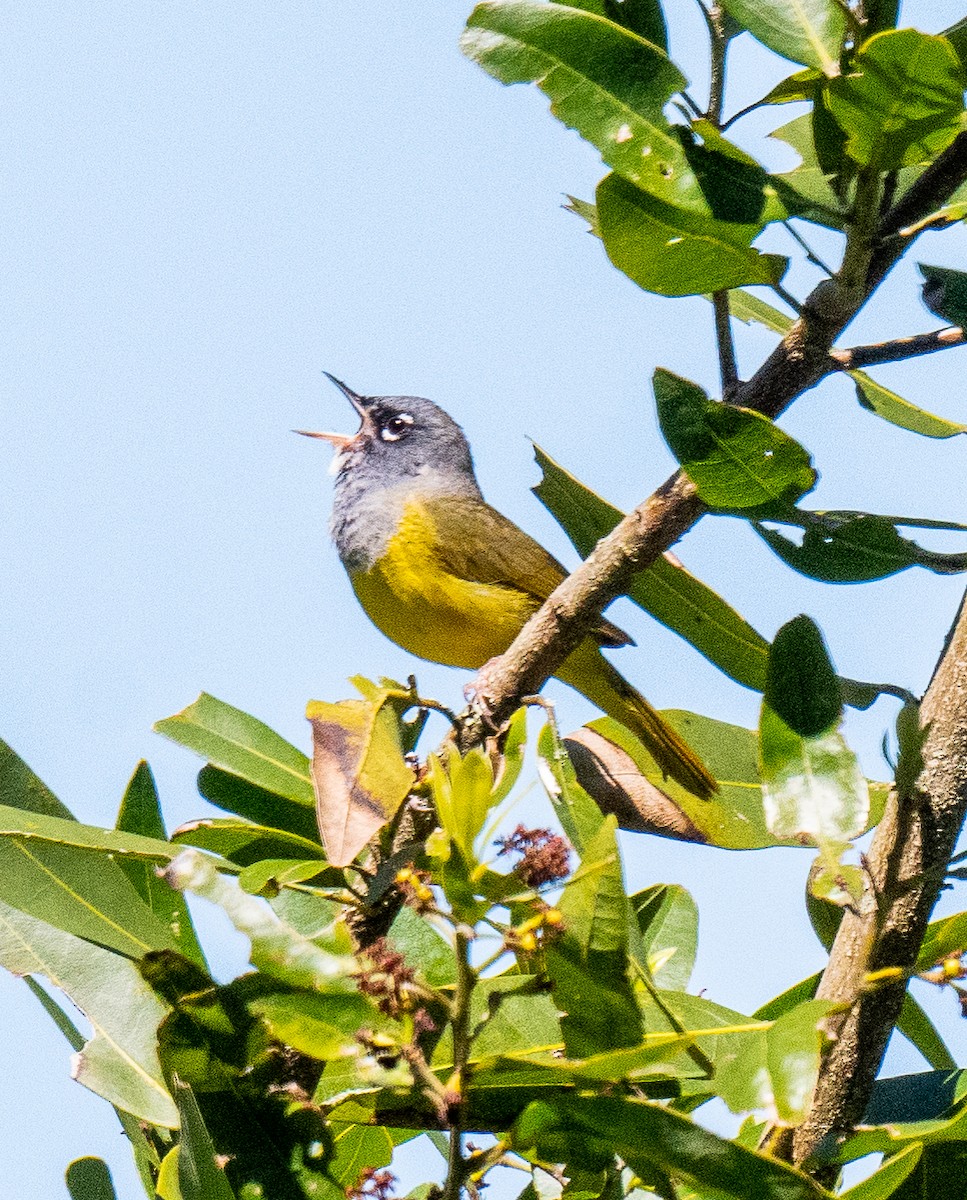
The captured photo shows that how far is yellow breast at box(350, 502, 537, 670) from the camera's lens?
453 centimetres

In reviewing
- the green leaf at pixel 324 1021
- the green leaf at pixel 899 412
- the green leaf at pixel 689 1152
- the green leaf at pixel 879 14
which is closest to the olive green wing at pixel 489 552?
the green leaf at pixel 899 412

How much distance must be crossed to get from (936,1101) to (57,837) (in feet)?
4.08

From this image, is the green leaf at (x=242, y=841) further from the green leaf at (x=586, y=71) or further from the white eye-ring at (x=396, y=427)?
the white eye-ring at (x=396, y=427)

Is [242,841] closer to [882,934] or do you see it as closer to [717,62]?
[882,934]

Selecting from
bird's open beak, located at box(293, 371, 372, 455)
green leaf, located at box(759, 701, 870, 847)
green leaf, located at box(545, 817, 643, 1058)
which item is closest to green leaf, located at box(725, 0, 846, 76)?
green leaf, located at box(759, 701, 870, 847)

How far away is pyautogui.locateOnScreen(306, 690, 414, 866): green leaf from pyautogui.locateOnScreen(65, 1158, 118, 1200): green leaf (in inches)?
23.3

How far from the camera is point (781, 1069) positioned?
1.48 meters

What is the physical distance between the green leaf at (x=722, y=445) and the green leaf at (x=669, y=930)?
0.77 m

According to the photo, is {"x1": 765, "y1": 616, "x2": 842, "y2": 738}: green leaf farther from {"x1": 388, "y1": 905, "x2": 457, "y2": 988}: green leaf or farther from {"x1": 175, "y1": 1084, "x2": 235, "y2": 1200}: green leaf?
{"x1": 175, "y1": 1084, "x2": 235, "y2": 1200}: green leaf

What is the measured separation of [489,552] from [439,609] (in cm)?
34

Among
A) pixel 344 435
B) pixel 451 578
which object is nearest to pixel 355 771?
pixel 451 578

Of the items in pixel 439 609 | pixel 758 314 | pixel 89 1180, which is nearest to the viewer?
pixel 89 1180

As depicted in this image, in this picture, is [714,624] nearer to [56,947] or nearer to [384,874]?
[384,874]

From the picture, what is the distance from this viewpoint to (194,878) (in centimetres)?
169
